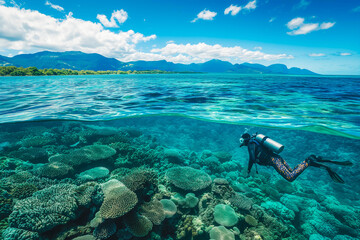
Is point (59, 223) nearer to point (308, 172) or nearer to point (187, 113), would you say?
point (187, 113)

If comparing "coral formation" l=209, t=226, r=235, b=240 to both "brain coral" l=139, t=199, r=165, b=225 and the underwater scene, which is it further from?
"brain coral" l=139, t=199, r=165, b=225

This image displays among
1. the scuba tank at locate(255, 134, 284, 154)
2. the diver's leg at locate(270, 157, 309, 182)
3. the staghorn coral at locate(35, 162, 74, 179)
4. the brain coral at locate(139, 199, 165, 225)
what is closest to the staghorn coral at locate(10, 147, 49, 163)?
the staghorn coral at locate(35, 162, 74, 179)

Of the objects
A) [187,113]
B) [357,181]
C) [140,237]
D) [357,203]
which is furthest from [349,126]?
[140,237]

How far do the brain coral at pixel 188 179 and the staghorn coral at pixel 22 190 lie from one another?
16.4ft

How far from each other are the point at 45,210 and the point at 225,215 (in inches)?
221

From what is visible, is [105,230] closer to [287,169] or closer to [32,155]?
[287,169]

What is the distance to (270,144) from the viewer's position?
5812 millimetres

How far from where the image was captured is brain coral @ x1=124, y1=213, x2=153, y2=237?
13.6 ft

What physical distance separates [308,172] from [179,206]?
13.8 metres

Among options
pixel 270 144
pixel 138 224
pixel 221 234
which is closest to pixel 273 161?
pixel 270 144

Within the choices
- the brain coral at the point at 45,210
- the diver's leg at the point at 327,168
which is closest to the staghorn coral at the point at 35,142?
the brain coral at the point at 45,210

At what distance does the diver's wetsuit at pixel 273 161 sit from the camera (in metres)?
5.87

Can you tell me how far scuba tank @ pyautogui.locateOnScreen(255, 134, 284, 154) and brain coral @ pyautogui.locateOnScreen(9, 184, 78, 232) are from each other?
666 centimetres

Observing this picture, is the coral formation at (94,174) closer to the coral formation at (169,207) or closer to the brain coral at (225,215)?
the coral formation at (169,207)
